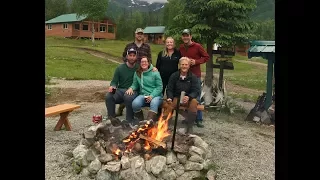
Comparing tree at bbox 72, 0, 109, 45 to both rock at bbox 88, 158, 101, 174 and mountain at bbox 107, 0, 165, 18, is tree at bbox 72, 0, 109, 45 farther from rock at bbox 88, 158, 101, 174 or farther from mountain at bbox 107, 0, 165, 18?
rock at bbox 88, 158, 101, 174

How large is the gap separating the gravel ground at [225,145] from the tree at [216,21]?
61.6 inches

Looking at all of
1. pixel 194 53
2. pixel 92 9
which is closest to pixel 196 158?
pixel 194 53

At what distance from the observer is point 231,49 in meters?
7.90

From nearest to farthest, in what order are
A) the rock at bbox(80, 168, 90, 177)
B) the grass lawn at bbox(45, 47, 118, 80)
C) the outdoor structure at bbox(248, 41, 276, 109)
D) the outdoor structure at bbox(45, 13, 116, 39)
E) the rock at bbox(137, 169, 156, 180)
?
the rock at bbox(137, 169, 156, 180)
the rock at bbox(80, 168, 90, 177)
the outdoor structure at bbox(248, 41, 276, 109)
the grass lawn at bbox(45, 47, 118, 80)
the outdoor structure at bbox(45, 13, 116, 39)

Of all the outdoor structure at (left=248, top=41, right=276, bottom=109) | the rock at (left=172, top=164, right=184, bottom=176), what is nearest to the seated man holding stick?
the rock at (left=172, top=164, right=184, bottom=176)

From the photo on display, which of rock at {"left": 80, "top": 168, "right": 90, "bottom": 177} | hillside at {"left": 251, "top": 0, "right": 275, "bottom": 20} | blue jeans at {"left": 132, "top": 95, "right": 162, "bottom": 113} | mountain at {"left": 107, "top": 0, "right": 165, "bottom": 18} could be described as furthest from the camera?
mountain at {"left": 107, "top": 0, "right": 165, "bottom": 18}

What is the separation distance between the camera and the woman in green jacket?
4.81 m

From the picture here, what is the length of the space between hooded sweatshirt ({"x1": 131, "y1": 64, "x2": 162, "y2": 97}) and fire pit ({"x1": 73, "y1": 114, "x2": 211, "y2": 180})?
3.08 ft

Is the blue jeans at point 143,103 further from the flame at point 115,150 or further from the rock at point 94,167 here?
the rock at point 94,167

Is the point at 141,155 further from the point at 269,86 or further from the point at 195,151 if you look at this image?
the point at 269,86
